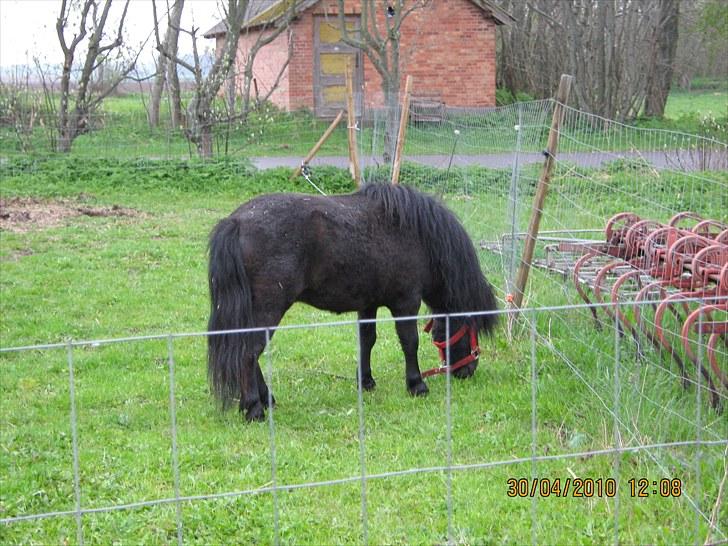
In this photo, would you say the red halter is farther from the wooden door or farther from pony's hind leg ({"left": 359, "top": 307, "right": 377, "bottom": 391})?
the wooden door

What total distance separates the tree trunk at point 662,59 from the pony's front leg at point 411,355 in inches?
923

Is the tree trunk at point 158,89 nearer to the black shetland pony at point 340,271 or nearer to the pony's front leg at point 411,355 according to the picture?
the black shetland pony at point 340,271

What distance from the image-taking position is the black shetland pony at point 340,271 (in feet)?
20.6

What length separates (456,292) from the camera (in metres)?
7.04

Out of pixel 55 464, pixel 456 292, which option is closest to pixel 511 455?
pixel 456 292

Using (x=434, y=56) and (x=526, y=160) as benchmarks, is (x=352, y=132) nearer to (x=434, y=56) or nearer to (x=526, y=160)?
(x=526, y=160)

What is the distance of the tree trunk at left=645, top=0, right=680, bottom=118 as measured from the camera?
28.3 meters

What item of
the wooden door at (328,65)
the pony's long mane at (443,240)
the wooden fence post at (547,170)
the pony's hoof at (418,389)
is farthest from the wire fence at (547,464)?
the wooden door at (328,65)

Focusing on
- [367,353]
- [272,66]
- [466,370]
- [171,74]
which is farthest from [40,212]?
[272,66]

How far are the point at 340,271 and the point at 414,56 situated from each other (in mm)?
21963

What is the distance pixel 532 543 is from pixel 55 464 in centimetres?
276

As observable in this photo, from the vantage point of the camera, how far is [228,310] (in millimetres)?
6258

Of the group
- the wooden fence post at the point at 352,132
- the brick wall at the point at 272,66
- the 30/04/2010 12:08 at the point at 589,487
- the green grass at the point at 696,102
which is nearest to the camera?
the 30/04/2010 12:08 at the point at 589,487

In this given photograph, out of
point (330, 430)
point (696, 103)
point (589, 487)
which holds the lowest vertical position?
point (330, 430)
